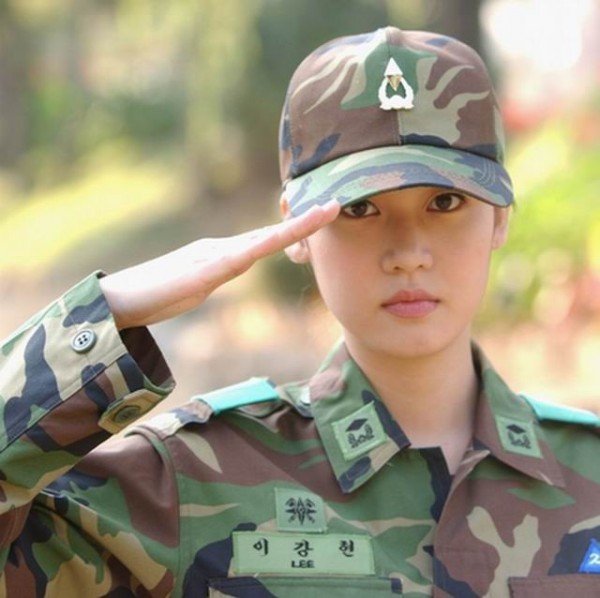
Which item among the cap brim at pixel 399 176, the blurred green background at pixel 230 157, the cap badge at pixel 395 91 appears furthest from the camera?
the blurred green background at pixel 230 157

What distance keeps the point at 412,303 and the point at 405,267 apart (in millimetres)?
60

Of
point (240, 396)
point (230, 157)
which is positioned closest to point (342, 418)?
point (240, 396)

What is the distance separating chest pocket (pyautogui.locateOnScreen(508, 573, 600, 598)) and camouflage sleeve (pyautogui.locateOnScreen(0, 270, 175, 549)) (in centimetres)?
65

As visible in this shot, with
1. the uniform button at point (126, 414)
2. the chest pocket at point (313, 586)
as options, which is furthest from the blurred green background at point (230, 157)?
the uniform button at point (126, 414)

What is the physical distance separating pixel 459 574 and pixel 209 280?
2.08 feet

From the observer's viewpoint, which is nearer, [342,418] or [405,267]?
[405,267]

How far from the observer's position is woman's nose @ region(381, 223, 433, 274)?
7.47ft

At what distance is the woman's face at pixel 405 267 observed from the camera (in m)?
2.30

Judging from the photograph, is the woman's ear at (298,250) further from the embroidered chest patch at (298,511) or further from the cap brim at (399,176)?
the embroidered chest patch at (298,511)

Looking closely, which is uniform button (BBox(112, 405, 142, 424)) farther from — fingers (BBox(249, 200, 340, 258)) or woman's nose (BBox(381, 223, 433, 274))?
woman's nose (BBox(381, 223, 433, 274))

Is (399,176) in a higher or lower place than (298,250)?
higher

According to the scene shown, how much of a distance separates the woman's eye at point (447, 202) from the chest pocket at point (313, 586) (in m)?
0.58

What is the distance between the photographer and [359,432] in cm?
245

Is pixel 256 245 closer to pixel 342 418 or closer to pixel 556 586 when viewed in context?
pixel 342 418
